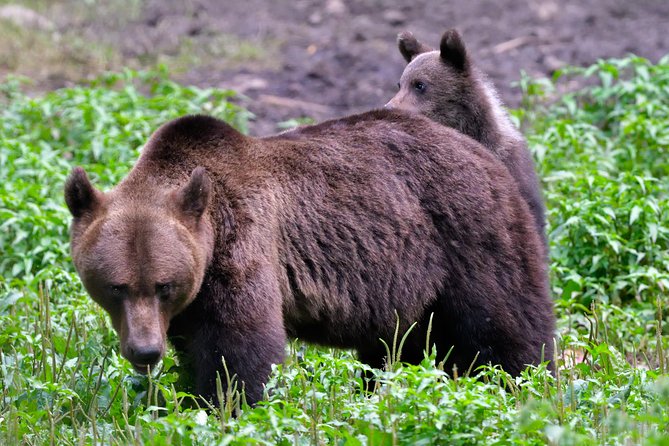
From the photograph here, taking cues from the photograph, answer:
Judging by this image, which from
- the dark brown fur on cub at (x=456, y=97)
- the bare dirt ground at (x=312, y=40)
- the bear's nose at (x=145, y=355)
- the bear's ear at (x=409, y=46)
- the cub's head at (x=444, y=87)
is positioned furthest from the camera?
the bare dirt ground at (x=312, y=40)

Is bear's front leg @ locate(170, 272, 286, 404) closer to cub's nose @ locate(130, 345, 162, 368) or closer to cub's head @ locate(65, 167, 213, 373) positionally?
cub's head @ locate(65, 167, 213, 373)

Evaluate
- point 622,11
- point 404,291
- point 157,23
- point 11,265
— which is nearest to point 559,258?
point 404,291

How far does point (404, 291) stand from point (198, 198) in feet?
4.66

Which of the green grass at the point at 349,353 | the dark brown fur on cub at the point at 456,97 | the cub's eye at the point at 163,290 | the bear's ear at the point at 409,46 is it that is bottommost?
the green grass at the point at 349,353

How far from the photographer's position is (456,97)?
8469mm

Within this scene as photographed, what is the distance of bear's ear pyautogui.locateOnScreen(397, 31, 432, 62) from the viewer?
9.21m

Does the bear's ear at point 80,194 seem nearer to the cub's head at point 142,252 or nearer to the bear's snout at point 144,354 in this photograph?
the cub's head at point 142,252

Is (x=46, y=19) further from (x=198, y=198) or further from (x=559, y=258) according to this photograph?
(x=198, y=198)

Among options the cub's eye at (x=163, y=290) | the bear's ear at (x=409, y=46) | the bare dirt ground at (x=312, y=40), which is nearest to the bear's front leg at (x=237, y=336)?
the cub's eye at (x=163, y=290)

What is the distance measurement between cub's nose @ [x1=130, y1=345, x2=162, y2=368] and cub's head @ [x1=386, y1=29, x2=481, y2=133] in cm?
373

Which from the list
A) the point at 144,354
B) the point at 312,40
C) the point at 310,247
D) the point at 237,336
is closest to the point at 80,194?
the point at 144,354

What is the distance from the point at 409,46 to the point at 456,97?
1.02 meters

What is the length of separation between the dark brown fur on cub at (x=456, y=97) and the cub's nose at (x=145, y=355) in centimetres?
341

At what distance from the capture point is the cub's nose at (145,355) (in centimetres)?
513
